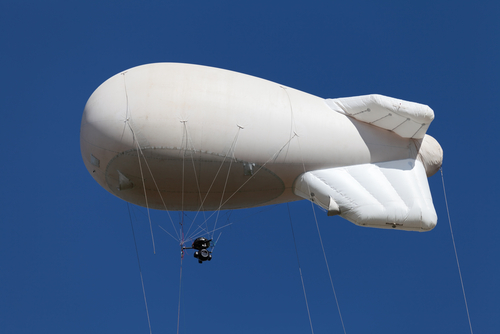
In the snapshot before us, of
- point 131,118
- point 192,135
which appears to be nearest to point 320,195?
point 192,135

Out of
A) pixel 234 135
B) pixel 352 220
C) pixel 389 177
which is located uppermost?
pixel 234 135

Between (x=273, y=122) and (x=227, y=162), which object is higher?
(x=273, y=122)

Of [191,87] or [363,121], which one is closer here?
[191,87]

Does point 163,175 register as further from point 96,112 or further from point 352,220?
point 352,220

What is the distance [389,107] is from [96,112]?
11848 millimetres

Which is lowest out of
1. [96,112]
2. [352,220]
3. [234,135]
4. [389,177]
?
[352,220]

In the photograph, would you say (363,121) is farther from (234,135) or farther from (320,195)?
(234,135)

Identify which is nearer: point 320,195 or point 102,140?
point 102,140

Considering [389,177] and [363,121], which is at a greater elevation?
[363,121]

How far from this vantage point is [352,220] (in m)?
24.0

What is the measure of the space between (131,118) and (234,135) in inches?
154

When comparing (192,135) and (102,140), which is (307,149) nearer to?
(192,135)

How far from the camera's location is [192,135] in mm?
22219

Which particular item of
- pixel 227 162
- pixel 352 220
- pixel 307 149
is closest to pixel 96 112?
pixel 227 162
